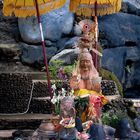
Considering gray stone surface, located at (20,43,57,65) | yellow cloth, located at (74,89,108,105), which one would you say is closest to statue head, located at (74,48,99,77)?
yellow cloth, located at (74,89,108,105)

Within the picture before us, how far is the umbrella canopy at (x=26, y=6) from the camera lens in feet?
20.6

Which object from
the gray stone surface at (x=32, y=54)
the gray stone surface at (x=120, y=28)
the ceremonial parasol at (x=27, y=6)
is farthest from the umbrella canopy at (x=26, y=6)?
the gray stone surface at (x=120, y=28)

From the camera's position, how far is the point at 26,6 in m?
6.38

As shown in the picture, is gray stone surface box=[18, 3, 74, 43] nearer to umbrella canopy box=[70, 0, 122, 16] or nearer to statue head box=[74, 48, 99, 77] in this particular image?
umbrella canopy box=[70, 0, 122, 16]

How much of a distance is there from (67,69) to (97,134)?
1.80m

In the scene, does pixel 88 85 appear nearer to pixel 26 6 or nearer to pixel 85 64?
pixel 85 64

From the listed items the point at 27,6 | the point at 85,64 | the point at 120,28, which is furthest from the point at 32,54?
the point at 85,64

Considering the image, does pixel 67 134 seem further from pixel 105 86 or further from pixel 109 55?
pixel 109 55

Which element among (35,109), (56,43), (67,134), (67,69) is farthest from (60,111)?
(56,43)

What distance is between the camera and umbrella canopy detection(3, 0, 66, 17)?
20.6 feet

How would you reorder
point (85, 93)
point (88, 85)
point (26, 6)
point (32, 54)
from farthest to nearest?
point (32, 54) < point (26, 6) < point (88, 85) < point (85, 93)

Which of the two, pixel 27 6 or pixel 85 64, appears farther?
pixel 27 6

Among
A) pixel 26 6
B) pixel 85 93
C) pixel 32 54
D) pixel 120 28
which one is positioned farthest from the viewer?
pixel 120 28

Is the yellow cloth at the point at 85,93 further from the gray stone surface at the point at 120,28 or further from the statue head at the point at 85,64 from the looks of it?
the gray stone surface at the point at 120,28
